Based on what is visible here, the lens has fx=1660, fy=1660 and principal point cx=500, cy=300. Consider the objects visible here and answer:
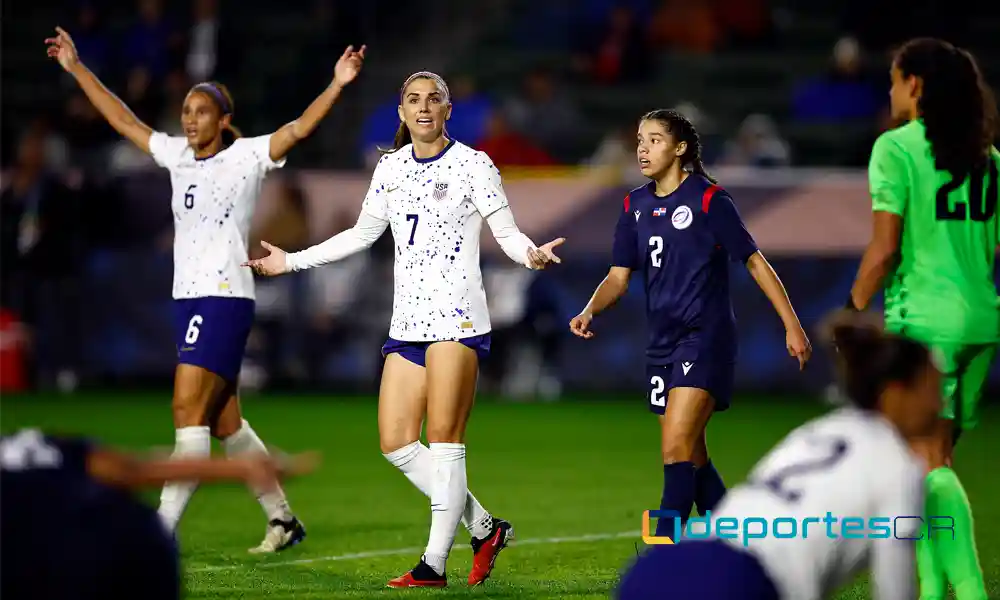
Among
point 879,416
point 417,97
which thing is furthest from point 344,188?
point 879,416

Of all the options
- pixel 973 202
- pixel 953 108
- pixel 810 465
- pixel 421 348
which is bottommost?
pixel 810 465

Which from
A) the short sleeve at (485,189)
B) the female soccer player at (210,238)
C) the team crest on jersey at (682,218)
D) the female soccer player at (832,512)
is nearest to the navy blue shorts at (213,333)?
the female soccer player at (210,238)

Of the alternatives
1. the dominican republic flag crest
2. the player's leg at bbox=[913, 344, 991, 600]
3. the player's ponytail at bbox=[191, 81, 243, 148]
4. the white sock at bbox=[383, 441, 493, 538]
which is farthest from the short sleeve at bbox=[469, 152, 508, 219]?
the player's leg at bbox=[913, 344, 991, 600]

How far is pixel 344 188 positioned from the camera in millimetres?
18578

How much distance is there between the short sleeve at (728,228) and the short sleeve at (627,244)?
1.27ft

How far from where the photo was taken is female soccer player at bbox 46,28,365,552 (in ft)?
27.6

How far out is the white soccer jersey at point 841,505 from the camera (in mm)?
4840

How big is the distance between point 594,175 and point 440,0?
653cm

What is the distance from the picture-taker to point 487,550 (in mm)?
7781

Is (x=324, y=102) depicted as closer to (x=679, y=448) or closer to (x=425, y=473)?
(x=425, y=473)

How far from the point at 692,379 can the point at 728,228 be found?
70 cm

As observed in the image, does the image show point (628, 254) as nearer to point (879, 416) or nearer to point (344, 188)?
point (879, 416)

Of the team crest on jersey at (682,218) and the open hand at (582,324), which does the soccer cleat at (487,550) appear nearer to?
the open hand at (582,324)

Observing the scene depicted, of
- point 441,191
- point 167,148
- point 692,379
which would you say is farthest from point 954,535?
point 167,148
